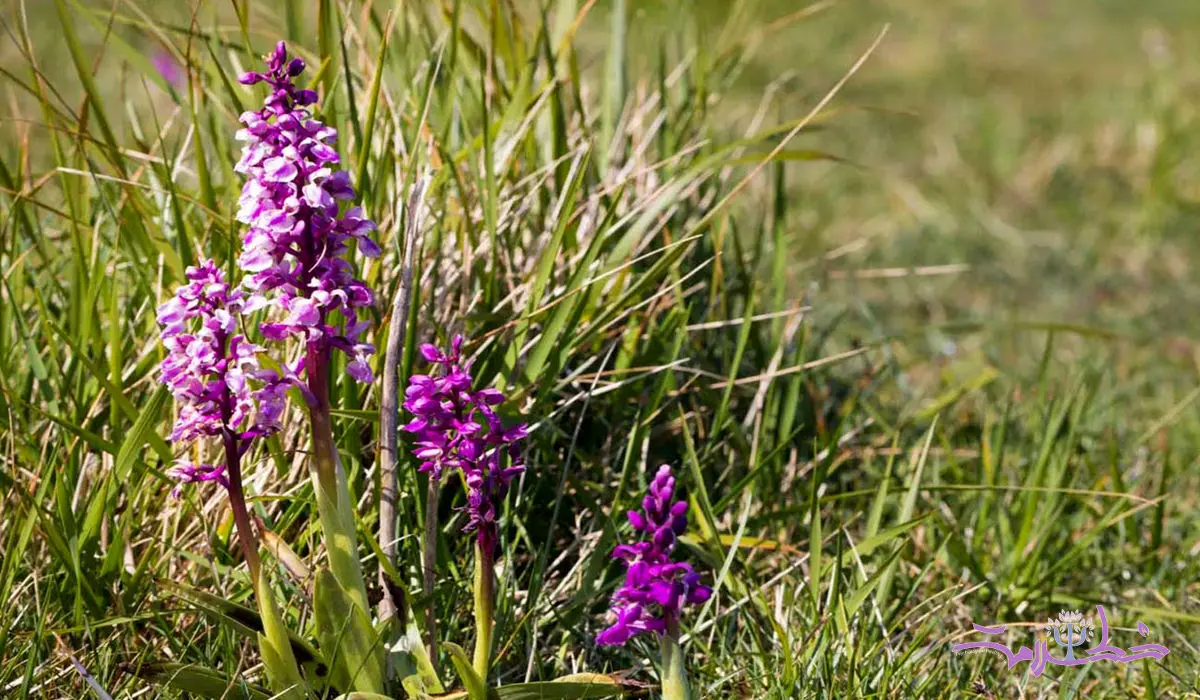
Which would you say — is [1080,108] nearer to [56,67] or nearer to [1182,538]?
[1182,538]

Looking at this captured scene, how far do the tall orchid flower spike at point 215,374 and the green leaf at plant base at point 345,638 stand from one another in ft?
0.28

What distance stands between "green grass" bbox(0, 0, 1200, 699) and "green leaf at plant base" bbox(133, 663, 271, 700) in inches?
0.8

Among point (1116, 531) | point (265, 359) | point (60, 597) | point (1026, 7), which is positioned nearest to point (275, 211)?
point (265, 359)

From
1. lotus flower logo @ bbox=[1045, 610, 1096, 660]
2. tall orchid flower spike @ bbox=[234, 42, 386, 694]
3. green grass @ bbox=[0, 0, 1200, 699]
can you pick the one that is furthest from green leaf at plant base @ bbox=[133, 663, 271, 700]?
lotus flower logo @ bbox=[1045, 610, 1096, 660]

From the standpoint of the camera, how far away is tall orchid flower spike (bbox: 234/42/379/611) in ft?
4.50

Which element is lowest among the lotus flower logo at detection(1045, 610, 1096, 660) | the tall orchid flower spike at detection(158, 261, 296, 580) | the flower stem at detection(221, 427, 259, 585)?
the lotus flower logo at detection(1045, 610, 1096, 660)

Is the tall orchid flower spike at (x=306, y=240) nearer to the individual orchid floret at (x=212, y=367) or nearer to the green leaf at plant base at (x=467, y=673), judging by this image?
the individual orchid floret at (x=212, y=367)

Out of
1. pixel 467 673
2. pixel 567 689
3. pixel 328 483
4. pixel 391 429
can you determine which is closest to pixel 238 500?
pixel 328 483

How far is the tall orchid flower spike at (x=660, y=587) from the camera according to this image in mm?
1472

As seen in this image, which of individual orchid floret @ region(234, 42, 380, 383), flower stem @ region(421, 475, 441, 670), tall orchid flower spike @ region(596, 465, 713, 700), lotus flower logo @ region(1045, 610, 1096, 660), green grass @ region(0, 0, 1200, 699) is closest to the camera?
individual orchid floret @ region(234, 42, 380, 383)

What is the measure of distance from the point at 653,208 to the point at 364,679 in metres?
0.92

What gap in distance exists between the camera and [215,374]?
141 cm

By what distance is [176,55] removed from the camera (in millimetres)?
2154

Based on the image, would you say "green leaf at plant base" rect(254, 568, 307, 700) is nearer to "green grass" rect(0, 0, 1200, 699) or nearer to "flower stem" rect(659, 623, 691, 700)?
"green grass" rect(0, 0, 1200, 699)
